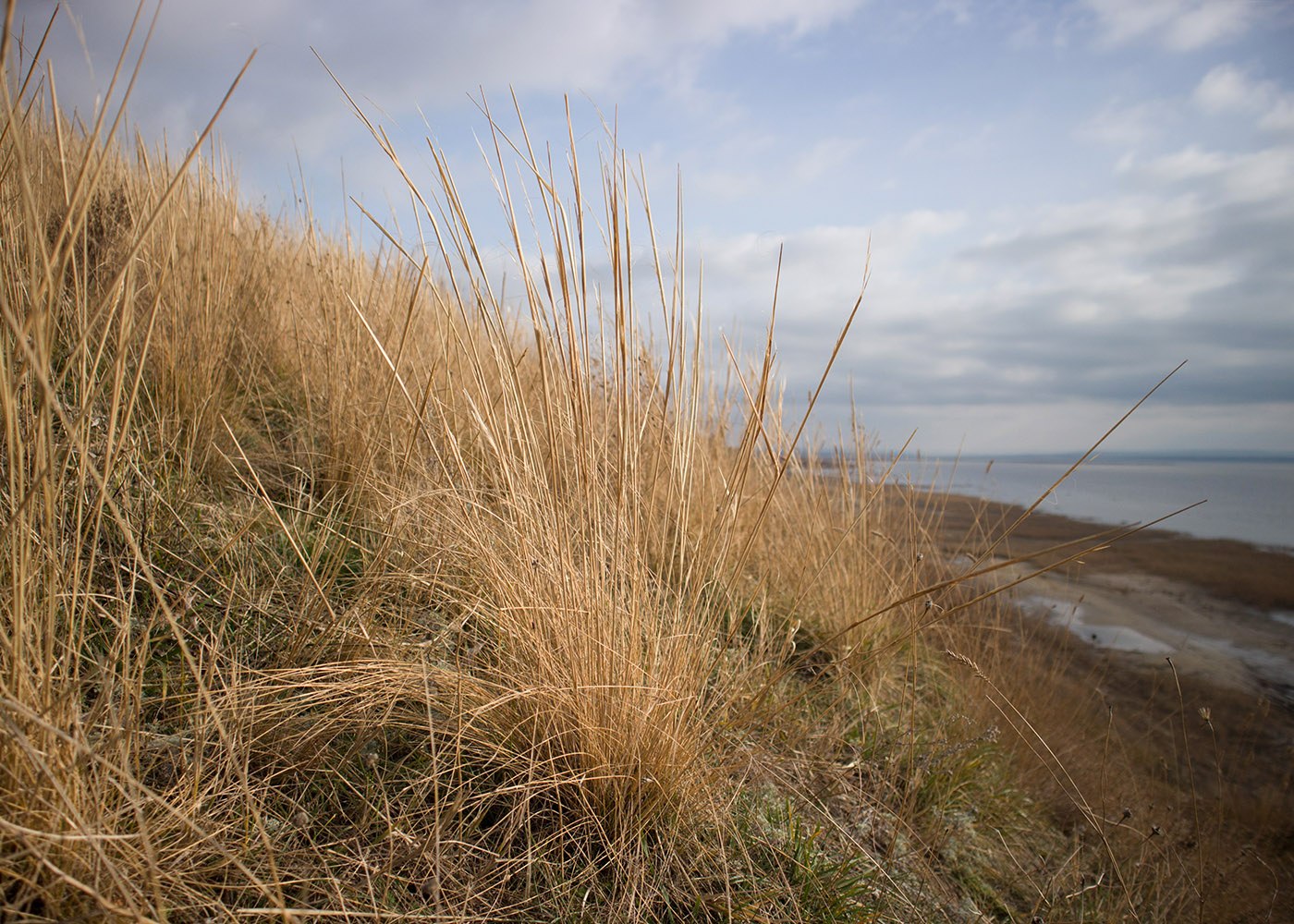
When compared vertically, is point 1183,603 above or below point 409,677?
below

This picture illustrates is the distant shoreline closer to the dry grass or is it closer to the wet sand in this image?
the wet sand

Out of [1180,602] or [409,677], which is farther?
[1180,602]

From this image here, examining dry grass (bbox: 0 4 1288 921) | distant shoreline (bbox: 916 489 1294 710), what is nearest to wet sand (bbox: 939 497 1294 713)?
distant shoreline (bbox: 916 489 1294 710)

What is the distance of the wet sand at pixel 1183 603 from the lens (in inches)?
186

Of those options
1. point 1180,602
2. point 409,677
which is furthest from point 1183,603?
point 409,677

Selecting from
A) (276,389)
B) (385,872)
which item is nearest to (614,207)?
(385,872)

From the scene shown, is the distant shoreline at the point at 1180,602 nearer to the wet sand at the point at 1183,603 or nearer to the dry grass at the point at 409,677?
the wet sand at the point at 1183,603

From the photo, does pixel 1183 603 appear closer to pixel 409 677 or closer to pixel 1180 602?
pixel 1180 602

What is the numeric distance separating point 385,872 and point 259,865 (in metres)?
0.17

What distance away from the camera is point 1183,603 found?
6273 millimetres

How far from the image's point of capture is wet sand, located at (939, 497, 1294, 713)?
4.73m

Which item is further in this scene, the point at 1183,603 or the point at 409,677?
the point at 1183,603

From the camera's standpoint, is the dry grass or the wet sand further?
the wet sand

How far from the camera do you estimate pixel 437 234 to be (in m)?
1.11
